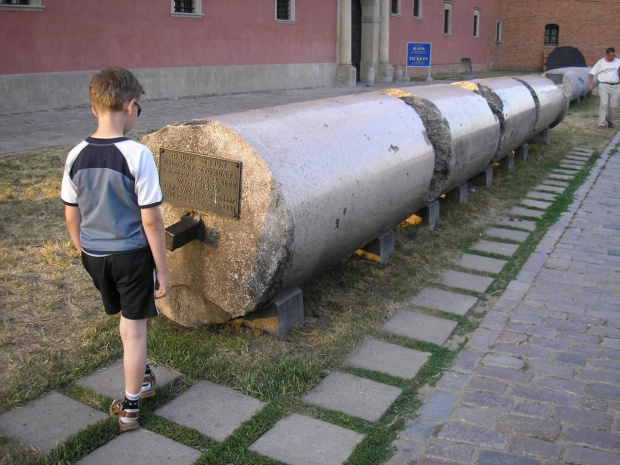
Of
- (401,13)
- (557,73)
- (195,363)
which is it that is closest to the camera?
(195,363)

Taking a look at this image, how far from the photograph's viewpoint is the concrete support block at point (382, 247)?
4934 mm

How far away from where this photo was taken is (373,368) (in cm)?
350

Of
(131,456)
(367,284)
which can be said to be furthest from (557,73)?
(131,456)

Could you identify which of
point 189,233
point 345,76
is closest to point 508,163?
point 189,233

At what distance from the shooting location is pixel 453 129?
570cm

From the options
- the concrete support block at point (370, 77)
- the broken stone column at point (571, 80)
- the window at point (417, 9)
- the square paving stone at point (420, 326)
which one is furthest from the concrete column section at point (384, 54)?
Result: the square paving stone at point (420, 326)

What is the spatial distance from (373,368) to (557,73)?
49.3ft

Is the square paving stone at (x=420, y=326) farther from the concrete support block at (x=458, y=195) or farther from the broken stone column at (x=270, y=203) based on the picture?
the concrete support block at (x=458, y=195)

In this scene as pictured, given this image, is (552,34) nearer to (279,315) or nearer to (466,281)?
(466,281)

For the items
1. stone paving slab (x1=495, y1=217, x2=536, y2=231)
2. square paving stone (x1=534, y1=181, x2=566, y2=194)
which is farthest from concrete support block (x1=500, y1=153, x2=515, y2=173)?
stone paving slab (x1=495, y1=217, x2=536, y2=231)

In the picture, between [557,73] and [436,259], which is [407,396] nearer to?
[436,259]

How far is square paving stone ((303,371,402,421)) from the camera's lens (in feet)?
10.1

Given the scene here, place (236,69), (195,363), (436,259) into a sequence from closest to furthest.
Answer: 1. (195,363)
2. (436,259)
3. (236,69)

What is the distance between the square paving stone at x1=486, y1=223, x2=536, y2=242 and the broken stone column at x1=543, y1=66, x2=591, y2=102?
9736mm
